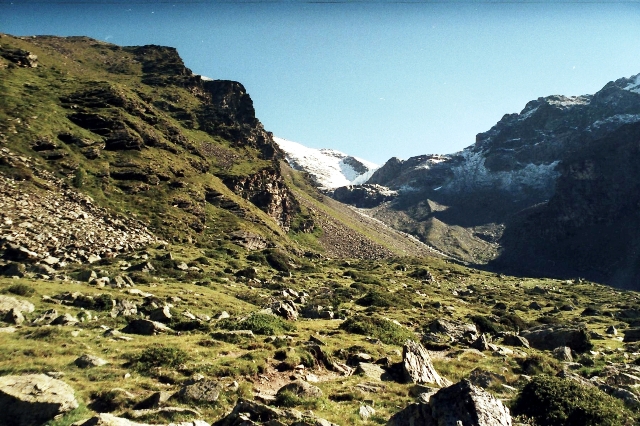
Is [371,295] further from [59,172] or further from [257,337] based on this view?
[59,172]

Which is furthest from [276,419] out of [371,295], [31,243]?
[371,295]

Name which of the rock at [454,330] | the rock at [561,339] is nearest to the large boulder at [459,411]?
the rock at [454,330]

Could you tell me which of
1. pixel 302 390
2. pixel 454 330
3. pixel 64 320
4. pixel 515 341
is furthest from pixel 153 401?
pixel 515 341

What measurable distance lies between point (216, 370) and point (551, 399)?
43.7 ft

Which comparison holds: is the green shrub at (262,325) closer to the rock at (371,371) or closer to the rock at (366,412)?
the rock at (371,371)

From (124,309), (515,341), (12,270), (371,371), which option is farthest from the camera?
(515,341)

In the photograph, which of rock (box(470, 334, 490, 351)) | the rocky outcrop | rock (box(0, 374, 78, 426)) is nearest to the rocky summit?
rock (box(0, 374, 78, 426))

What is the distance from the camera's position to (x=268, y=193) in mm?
132375

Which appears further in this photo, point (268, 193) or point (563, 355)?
point (268, 193)

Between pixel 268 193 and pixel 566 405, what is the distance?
12212 cm

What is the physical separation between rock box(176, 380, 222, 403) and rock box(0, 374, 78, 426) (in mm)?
3321

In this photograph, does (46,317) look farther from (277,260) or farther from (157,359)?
(277,260)

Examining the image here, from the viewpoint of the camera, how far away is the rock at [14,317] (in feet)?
66.7

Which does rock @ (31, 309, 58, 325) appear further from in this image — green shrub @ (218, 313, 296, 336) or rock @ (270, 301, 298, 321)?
rock @ (270, 301, 298, 321)
